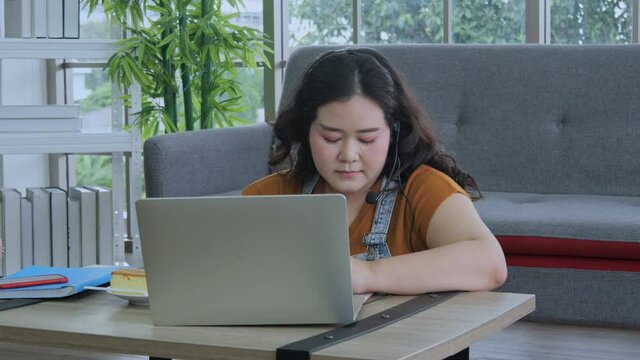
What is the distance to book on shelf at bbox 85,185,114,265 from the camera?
3920 mm

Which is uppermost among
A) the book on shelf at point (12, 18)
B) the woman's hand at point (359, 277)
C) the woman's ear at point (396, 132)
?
the book on shelf at point (12, 18)

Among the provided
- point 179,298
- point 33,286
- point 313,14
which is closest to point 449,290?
point 179,298

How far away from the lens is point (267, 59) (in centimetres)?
445

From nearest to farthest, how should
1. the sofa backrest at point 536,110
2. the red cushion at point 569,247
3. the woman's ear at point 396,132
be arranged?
the woman's ear at point 396,132, the red cushion at point 569,247, the sofa backrest at point 536,110

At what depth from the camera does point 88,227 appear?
3924mm

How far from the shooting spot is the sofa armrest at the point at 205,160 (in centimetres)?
320

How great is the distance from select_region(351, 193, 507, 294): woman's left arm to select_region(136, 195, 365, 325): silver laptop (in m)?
0.15

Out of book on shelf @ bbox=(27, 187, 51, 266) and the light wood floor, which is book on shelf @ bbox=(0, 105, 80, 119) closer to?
book on shelf @ bbox=(27, 187, 51, 266)

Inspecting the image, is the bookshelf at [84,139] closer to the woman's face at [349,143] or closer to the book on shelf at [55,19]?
the book on shelf at [55,19]

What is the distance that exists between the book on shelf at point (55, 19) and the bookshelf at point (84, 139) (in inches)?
2.5

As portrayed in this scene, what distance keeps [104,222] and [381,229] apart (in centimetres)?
237

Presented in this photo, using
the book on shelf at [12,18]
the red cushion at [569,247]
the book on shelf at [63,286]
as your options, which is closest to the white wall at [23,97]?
the book on shelf at [12,18]

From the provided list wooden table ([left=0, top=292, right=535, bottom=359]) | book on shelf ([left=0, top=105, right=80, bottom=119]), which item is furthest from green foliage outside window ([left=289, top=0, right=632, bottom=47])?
wooden table ([left=0, top=292, right=535, bottom=359])

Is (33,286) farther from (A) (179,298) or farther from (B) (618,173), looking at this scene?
(B) (618,173)
